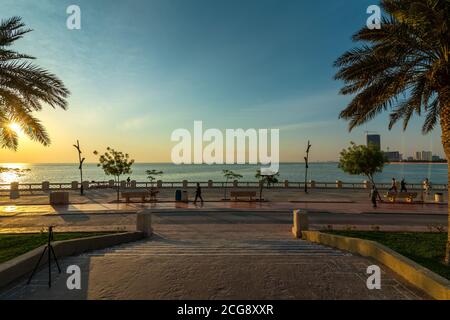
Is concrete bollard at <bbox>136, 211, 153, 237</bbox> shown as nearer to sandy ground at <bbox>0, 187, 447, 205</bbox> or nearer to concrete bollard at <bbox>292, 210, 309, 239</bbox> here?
concrete bollard at <bbox>292, 210, 309, 239</bbox>

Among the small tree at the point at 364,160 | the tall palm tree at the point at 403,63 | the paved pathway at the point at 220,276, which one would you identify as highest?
the tall palm tree at the point at 403,63

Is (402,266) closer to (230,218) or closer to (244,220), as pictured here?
(244,220)

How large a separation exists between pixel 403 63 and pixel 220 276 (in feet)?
27.1

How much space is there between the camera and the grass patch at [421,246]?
19.5ft

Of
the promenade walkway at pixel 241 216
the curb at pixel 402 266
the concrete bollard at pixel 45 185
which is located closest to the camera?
the curb at pixel 402 266

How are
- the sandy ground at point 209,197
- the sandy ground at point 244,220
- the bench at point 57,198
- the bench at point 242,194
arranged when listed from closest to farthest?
1. the sandy ground at point 244,220
2. the bench at point 57,198
3. the bench at point 242,194
4. the sandy ground at point 209,197

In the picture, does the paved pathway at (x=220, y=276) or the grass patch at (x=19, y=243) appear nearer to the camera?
the paved pathway at (x=220, y=276)

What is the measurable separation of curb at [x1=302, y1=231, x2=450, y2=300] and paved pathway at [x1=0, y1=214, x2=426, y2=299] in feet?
0.60

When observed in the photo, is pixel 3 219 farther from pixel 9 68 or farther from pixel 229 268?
pixel 229 268

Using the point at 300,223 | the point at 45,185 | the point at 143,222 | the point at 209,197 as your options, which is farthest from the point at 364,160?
the point at 45,185

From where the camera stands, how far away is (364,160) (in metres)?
24.6

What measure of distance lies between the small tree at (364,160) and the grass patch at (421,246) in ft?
52.5

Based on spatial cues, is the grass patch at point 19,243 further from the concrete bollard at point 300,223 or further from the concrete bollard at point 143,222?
the concrete bollard at point 300,223

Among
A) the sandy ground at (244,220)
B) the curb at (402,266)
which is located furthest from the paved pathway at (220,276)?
the sandy ground at (244,220)
